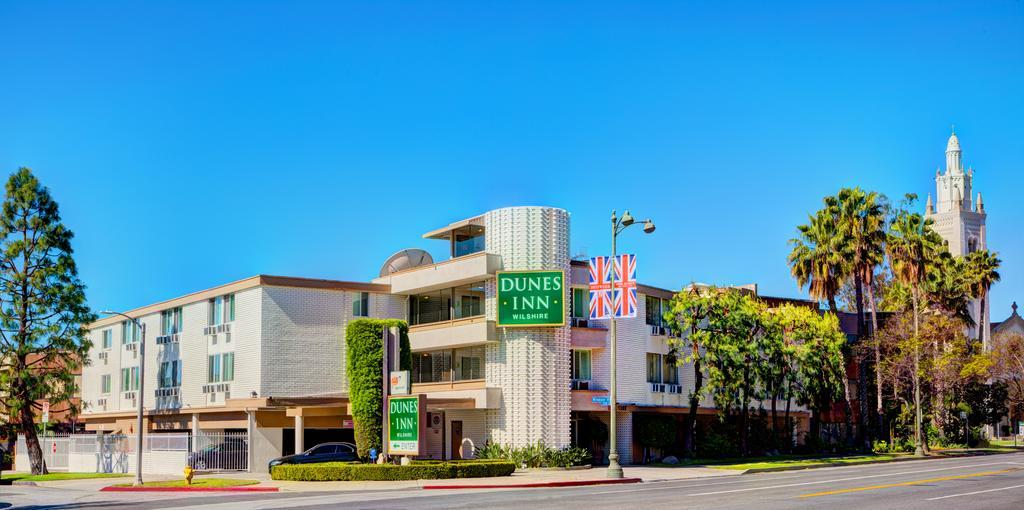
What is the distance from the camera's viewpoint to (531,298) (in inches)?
1854

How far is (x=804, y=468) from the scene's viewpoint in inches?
1820

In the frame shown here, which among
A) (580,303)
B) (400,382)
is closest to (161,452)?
(400,382)

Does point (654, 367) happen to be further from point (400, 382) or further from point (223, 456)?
point (223, 456)

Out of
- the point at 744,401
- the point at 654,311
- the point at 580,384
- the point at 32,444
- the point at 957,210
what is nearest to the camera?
the point at 580,384

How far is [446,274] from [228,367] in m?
12.6

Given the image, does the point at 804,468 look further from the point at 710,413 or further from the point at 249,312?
the point at 249,312

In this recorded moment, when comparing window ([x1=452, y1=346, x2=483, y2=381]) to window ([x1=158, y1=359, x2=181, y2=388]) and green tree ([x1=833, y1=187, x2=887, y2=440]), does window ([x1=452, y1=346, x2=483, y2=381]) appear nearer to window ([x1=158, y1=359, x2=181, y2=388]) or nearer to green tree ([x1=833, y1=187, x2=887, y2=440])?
window ([x1=158, y1=359, x2=181, y2=388])

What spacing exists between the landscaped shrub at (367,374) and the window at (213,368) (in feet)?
31.9

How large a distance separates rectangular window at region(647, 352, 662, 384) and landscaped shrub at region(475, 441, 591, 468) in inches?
319

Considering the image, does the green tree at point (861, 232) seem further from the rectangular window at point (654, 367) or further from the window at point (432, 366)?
the window at point (432, 366)

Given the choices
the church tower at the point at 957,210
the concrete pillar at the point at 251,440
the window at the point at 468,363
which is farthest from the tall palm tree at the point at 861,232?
the church tower at the point at 957,210

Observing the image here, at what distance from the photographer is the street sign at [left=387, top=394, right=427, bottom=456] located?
37.8 m

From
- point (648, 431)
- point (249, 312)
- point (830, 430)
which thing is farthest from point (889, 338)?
point (249, 312)

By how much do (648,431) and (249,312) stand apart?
70.4 ft
